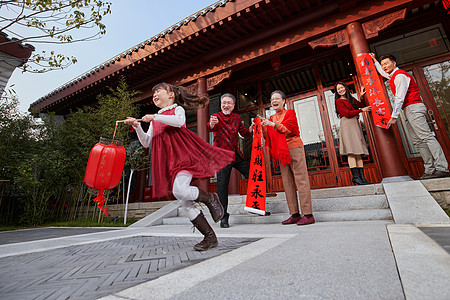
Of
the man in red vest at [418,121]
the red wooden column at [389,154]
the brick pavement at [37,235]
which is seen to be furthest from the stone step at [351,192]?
the brick pavement at [37,235]

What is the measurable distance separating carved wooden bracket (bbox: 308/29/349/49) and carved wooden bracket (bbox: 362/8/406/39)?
0.34 metres

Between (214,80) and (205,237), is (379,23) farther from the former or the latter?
(205,237)

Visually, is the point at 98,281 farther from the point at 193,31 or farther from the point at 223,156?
the point at 193,31

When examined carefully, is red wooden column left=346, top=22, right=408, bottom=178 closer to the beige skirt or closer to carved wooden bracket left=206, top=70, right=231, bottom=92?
the beige skirt

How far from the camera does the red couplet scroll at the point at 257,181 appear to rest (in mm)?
2918

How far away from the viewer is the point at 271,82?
6.23 meters

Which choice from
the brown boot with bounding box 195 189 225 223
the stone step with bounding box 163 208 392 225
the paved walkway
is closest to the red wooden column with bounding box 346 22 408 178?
the stone step with bounding box 163 208 392 225

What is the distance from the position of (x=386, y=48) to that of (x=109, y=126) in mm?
6936

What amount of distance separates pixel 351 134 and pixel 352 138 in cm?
8

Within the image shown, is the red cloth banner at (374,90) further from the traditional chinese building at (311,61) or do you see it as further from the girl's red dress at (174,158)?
the girl's red dress at (174,158)

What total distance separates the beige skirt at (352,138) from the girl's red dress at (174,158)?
3030mm

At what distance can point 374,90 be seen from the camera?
3.66 m

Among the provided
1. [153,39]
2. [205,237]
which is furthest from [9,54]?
[205,237]

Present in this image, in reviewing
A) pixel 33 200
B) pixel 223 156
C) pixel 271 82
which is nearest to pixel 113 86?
pixel 33 200
